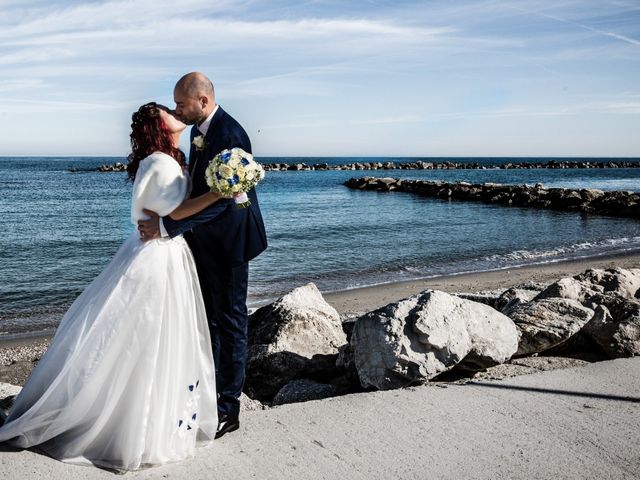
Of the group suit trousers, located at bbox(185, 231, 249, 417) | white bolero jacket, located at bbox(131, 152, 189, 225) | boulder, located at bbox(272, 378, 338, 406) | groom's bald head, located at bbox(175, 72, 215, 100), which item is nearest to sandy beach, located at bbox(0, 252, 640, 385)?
boulder, located at bbox(272, 378, 338, 406)

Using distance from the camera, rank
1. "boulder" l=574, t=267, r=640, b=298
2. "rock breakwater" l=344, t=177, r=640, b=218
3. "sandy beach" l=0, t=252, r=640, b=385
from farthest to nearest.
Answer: "rock breakwater" l=344, t=177, r=640, b=218, "boulder" l=574, t=267, r=640, b=298, "sandy beach" l=0, t=252, r=640, b=385

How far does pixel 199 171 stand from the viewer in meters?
3.71

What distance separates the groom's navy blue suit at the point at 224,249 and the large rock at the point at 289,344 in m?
1.85

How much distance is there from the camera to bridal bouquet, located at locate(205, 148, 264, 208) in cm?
339

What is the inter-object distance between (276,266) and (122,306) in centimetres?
1208

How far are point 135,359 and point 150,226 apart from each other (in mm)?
774

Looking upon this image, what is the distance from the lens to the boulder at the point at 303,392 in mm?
5137

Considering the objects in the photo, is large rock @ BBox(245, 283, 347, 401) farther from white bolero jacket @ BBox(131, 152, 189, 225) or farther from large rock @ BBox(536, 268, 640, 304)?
large rock @ BBox(536, 268, 640, 304)

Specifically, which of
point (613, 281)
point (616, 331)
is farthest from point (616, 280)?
point (616, 331)

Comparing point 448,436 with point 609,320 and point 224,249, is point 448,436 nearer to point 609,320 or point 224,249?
point 224,249

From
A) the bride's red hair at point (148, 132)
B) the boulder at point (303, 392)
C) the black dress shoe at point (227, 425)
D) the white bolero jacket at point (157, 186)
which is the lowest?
the boulder at point (303, 392)

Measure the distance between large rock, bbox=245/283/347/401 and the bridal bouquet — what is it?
2722mm

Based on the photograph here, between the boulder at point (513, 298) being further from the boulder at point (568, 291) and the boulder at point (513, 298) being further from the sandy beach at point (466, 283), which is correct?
the sandy beach at point (466, 283)

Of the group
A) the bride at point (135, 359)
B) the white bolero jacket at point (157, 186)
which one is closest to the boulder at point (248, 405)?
the bride at point (135, 359)
